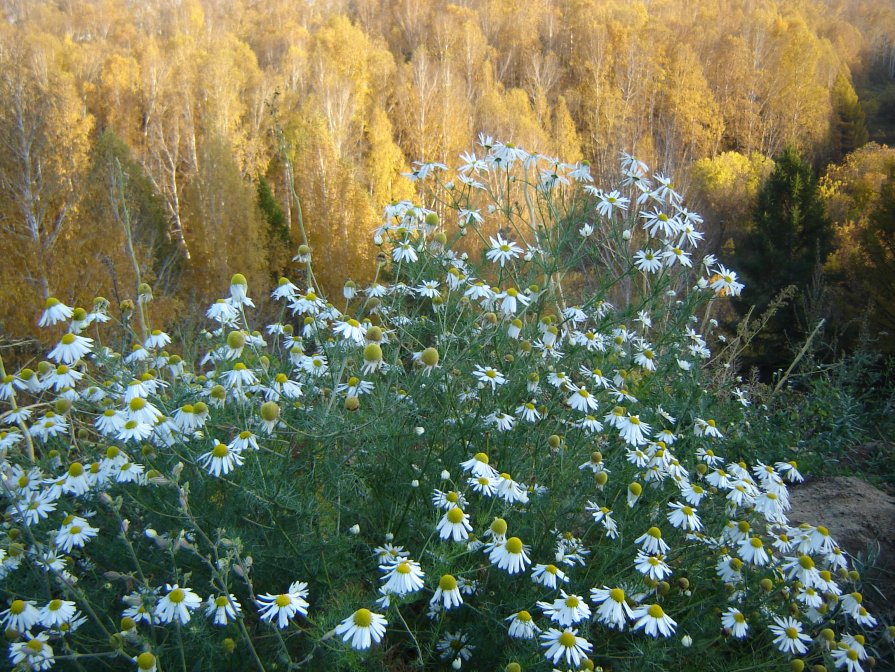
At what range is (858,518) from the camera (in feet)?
11.1

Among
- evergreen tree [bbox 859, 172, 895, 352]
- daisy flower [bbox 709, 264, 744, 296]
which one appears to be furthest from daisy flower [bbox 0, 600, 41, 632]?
evergreen tree [bbox 859, 172, 895, 352]

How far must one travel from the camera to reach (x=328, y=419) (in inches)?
82.0

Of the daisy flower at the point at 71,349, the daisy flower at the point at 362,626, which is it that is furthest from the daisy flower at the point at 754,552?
the daisy flower at the point at 71,349

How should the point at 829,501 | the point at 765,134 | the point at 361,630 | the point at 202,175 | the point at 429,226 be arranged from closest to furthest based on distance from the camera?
1. the point at 361,630
2. the point at 429,226
3. the point at 829,501
4. the point at 202,175
5. the point at 765,134

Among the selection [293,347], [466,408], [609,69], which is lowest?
[609,69]

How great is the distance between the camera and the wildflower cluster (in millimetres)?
1899

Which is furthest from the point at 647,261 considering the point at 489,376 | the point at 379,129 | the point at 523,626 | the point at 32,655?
the point at 379,129

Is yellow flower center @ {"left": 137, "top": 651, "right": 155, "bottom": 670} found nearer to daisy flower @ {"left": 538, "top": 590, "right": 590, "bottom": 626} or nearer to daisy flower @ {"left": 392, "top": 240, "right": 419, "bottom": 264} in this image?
daisy flower @ {"left": 538, "top": 590, "right": 590, "bottom": 626}

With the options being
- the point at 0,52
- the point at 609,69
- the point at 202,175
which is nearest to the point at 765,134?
the point at 609,69

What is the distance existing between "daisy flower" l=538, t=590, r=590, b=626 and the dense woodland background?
8.70 ft

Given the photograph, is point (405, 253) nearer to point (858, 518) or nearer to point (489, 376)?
point (489, 376)

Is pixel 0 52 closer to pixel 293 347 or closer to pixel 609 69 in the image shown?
pixel 293 347

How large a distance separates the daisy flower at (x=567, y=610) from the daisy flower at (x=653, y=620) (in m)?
0.17

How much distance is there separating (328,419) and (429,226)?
1.33 m
